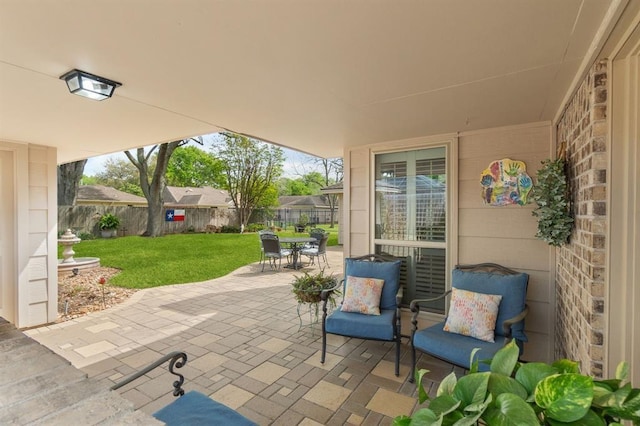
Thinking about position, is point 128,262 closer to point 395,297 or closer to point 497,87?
point 395,297

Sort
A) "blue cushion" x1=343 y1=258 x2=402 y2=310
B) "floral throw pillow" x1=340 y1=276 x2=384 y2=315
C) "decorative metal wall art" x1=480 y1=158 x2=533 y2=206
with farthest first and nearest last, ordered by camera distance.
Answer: "blue cushion" x1=343 y1=258 x2=402 y2=310
"floral throw pillow" x1=340 y1=276 x2=384 y2=315
"decorative metal wall art" x1=480 y1=158 x2=533 y2=206

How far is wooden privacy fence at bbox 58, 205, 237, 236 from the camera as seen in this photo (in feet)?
42.5

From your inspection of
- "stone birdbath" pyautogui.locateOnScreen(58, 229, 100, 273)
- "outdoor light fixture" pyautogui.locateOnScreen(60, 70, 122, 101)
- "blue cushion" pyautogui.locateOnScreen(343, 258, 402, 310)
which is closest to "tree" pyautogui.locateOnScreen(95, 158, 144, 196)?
"stone birdbath" pyautogui.locateOnScreen(58, 229, 100, 273)

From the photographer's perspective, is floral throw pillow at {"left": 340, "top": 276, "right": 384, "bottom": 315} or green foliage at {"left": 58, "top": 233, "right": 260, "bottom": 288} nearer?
floral throw pillow at {"left": 340, "top": 276, "right": 384, "bottom": 315}

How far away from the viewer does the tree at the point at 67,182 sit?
41.5ft

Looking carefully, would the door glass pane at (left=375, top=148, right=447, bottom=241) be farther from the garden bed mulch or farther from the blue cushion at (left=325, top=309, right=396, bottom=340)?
the garden bed mulch

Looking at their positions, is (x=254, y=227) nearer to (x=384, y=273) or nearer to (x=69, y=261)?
(x=69, y=261)

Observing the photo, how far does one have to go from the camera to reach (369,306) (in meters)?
3.24

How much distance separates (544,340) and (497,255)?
0.89 m

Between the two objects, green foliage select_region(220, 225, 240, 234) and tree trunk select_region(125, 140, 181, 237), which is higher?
tree trunk select_region(125, 140, 181, 237)

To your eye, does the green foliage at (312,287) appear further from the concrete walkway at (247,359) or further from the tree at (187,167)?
the tree at (187,167)

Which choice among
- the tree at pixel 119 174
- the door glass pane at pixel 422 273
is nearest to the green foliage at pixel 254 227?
the door glass pane at pixel 422 273

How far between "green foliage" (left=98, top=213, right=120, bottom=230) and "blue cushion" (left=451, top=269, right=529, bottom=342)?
1510cm

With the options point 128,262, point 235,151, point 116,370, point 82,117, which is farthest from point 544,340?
point 235,151
